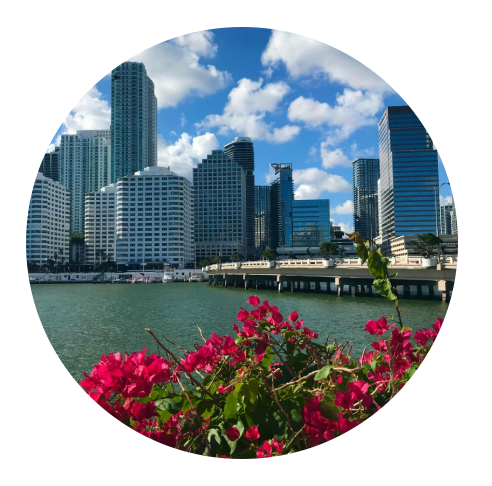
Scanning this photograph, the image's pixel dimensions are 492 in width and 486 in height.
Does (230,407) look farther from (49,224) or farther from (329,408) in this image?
(49,224)

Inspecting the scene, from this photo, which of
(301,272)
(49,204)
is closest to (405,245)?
(301,272)

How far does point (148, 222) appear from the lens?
53281 millimetres

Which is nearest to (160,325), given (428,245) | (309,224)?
(428,245)

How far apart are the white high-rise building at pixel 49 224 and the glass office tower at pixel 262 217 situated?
2429 centimetres

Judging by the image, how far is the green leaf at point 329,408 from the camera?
3.99ft

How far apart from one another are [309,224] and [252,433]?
846 inches

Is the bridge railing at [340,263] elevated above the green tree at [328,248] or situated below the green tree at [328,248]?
below

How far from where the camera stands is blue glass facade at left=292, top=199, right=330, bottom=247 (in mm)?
19344

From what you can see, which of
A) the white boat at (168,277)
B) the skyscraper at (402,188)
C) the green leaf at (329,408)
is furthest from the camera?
the white boat at (168,277)

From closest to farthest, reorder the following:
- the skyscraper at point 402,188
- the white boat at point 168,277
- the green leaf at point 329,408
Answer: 1. the green leaf at point 329,408
2. the skyscraper at point 402,188
3. the white boat at point 168,277

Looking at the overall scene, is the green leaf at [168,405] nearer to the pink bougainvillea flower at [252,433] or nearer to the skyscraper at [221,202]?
the pink bougainvillea flower at [252,433]

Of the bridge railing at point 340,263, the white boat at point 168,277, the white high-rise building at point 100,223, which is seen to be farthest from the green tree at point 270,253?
the white high-rise building at point 100,223

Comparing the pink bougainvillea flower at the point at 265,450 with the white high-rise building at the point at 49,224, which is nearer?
the pink bougainvillea flower at the point at 265,450
